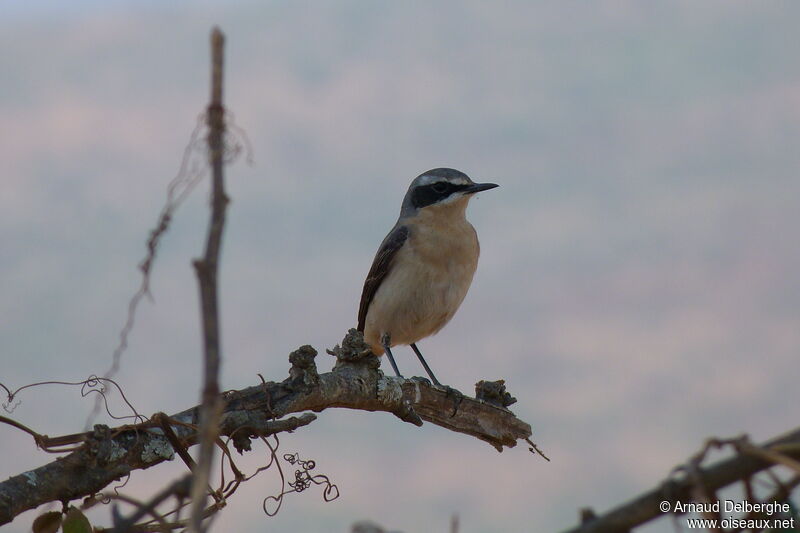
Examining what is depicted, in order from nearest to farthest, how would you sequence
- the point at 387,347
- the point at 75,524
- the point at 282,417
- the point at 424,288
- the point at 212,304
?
the point at 212,304
the point at 75,524
the point at 282,417
the point at 424,288
the point at 387,347

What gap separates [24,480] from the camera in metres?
4.01

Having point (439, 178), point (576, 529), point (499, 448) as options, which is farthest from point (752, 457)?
point (439, 178)

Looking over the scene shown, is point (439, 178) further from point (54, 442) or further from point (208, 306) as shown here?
point (208, 306)

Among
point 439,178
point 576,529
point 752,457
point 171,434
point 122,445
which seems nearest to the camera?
point 576,529

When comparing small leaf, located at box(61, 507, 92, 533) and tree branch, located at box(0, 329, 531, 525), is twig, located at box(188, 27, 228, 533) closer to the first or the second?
tree branch, located at box(0, 329, 531, 525)

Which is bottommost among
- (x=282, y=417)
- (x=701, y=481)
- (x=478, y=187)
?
(x=701, y=481)

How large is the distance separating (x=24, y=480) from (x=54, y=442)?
0.20m

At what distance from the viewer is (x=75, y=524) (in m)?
3.33

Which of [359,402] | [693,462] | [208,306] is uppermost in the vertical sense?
[359,402]

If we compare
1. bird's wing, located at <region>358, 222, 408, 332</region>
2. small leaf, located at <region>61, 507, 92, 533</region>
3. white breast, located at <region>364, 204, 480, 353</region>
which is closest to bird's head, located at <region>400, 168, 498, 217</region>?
white breast, located at <region>364, 204, 480, 353</region>

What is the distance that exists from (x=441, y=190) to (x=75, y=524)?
737 centimetres

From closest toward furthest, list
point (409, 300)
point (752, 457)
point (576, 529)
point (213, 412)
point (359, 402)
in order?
point (213, 412)
point (576, 529)
point (752, 457)
point (359, 402)
point (409, 300)

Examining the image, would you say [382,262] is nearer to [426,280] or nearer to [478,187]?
[426,280]

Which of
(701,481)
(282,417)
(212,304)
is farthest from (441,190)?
(212,304)
